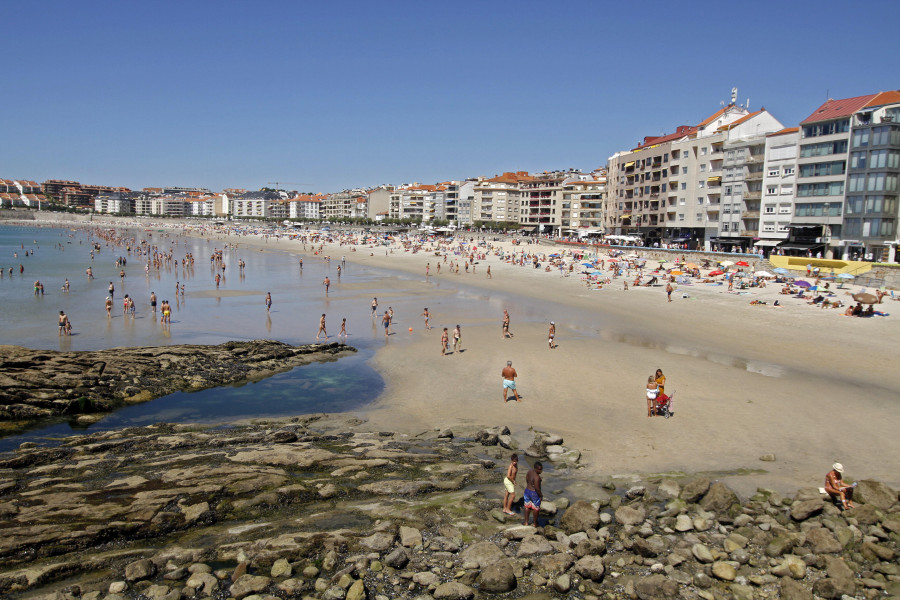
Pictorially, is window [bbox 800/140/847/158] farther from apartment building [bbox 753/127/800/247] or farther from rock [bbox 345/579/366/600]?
rock [bbox 345/579/366/600]

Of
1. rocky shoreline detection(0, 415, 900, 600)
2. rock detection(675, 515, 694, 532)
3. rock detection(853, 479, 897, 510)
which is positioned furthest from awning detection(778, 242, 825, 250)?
rock detection(675, 515, 694, 532)

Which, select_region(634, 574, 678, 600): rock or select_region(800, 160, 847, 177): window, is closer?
select_region(634, 574, 678, 600): rock

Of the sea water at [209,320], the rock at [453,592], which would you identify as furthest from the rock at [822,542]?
the sea water at [209,320]

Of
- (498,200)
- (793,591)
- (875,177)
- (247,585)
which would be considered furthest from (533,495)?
(498,200)

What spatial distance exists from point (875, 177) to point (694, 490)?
44.4 meters

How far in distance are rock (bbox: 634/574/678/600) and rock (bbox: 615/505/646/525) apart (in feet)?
4.69

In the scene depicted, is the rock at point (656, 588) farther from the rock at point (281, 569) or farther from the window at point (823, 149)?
the window at point (823, 149)

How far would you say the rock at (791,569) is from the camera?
8102mm

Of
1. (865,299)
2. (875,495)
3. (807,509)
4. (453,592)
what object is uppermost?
(865,299)

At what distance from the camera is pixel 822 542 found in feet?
28.4

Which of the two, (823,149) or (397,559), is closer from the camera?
(397,559)

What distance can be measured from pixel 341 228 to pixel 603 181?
62559 millimetres

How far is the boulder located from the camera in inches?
330

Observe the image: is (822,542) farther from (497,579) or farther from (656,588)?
(497,579)
